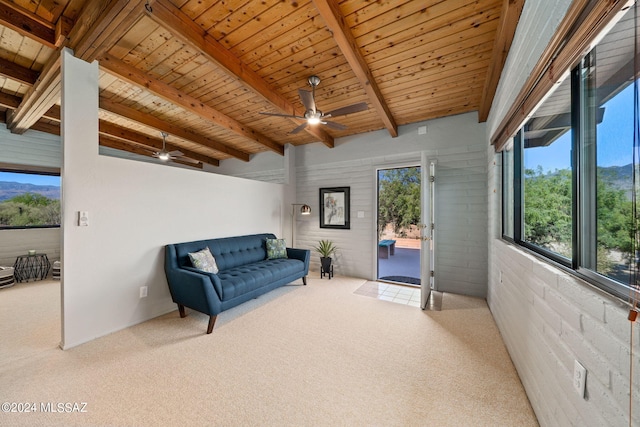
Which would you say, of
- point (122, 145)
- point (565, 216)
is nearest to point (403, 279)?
point (565, 216)

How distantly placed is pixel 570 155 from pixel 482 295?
301cm

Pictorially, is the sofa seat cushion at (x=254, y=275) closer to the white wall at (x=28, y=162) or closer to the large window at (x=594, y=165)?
the large window at (x=594, y=165)

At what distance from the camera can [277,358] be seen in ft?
7.00

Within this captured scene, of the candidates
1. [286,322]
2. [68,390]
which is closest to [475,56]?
[286,322]

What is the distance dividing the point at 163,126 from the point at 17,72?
1688 mm

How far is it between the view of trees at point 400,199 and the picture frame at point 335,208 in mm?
1914

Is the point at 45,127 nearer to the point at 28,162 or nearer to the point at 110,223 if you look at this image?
the point at 28,162

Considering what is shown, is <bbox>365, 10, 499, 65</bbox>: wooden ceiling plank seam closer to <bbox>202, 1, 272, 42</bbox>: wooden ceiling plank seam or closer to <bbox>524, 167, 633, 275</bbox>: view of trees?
<bbox>202, 1, 272, 42</bbox>: wooden ceiling plank seam

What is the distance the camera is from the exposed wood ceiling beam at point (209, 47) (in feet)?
6.73

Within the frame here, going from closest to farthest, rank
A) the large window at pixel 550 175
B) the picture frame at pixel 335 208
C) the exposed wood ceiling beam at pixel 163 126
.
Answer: the large window at pixel 550 175 → the exposed wood ceiling beam at pixel 163 126 → the picture frame at pixel 335 208

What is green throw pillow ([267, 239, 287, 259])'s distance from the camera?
13.8ft

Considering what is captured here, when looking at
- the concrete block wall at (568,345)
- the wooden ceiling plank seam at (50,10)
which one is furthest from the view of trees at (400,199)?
the wooden ceiling plank seam at (50,10)

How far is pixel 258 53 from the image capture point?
2664mm

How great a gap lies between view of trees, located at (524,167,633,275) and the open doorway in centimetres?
353
